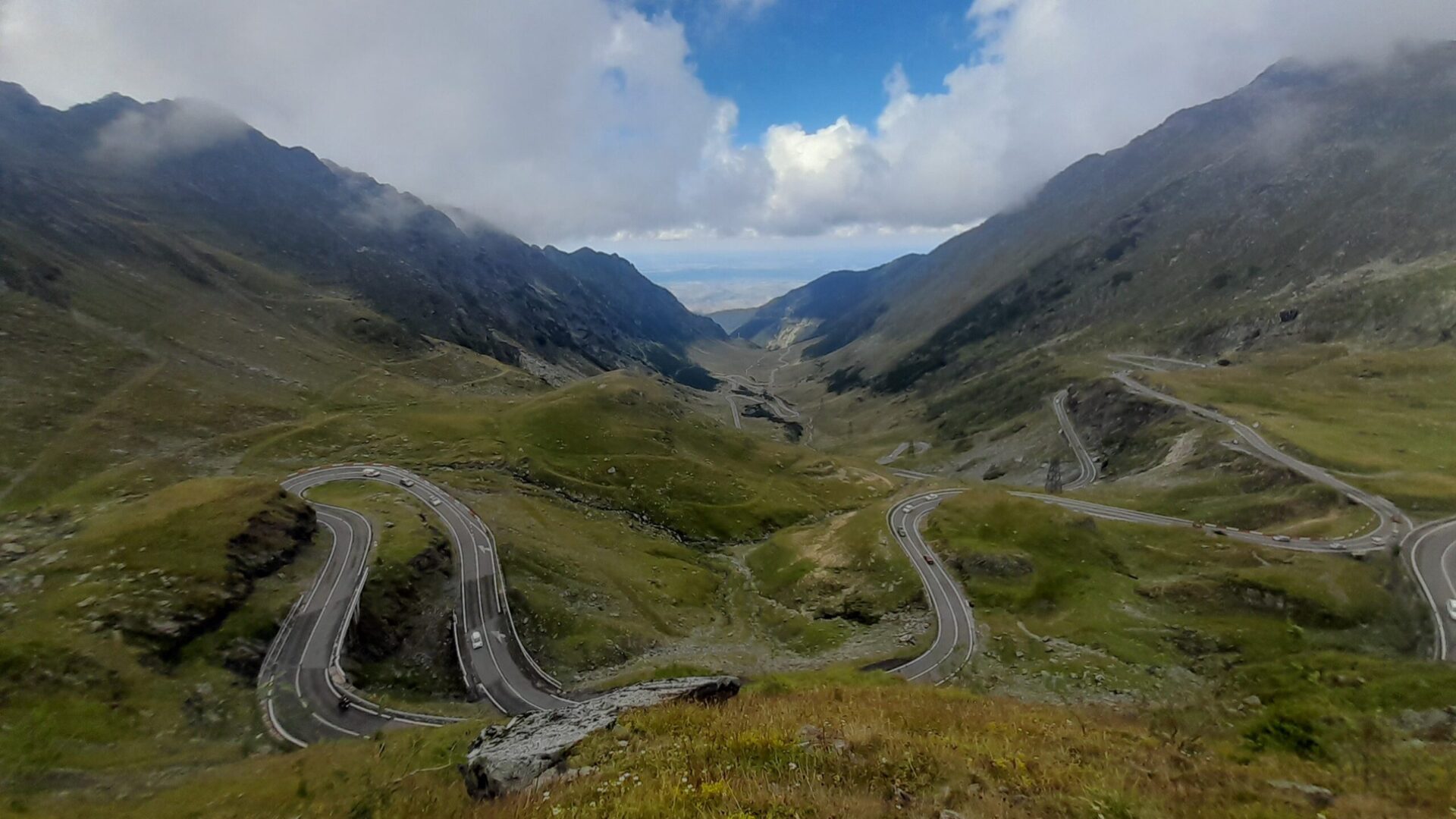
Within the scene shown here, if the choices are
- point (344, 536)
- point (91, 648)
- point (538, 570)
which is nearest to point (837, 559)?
point (538, 570)

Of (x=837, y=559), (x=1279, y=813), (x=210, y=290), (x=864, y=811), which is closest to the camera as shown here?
(x=864, y=811)

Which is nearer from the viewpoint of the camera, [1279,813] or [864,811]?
[864,811]

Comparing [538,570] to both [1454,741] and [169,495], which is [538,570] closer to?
[169,495]

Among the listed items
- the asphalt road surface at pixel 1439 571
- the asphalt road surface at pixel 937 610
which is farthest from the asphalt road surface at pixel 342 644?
the asphalt road surface at pixel 1439 571

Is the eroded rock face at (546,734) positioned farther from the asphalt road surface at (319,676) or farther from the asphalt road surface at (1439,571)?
the asphalt road surface at (1439,571)

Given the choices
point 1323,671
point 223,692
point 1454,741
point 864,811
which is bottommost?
point 1323,671
